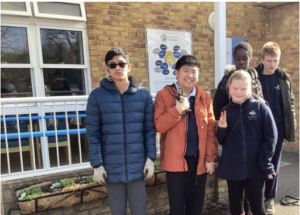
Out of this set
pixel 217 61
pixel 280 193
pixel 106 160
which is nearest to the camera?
pixel 106 160

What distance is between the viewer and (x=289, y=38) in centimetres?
541

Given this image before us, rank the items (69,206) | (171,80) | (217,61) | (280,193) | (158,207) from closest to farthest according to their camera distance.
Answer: (69,206)
(158,207)
(217,61)
(280,193)
(171,80)

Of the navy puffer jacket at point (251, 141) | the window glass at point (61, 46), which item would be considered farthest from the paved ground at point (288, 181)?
the window glass at point (61, 46)

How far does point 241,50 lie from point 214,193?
6.73 ft

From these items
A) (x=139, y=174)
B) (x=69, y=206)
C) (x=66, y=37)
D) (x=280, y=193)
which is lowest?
(x=280, y=193)

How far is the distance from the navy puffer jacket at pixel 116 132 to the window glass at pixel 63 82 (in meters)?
2.72

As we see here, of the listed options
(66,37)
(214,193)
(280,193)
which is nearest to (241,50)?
(214,193)

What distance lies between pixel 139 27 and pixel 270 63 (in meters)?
2.89

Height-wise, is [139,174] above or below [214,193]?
above

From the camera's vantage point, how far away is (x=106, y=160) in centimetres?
193

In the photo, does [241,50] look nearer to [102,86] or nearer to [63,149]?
[102,86]

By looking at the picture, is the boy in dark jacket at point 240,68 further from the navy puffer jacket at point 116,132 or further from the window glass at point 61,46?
the window glass at point 61,46

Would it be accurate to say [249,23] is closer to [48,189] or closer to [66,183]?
[66,183]

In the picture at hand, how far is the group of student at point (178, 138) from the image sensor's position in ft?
6.28
